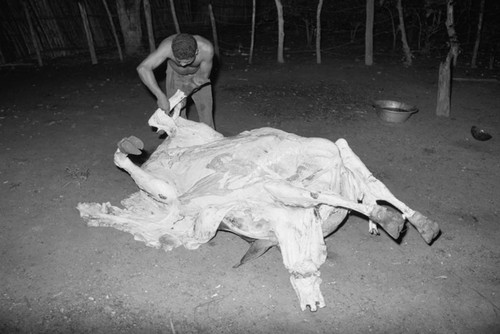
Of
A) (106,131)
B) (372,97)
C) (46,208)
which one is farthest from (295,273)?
(372,97)

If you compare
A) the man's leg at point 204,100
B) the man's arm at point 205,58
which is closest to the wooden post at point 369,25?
the man's leg at point 204,100

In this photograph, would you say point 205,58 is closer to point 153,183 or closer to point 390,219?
point 153,183

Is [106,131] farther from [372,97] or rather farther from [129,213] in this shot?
[372,97]

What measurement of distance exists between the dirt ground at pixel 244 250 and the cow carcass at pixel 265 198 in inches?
9.5

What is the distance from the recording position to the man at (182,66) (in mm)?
3561

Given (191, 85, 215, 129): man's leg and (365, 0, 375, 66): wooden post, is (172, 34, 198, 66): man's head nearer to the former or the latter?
(191, 85, 215, 129): man's leg

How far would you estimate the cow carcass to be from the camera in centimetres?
256

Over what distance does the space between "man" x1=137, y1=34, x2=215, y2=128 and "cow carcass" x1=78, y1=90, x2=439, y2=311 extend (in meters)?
0.94

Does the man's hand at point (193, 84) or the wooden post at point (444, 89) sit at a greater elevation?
the man's hand at point (193, 84)

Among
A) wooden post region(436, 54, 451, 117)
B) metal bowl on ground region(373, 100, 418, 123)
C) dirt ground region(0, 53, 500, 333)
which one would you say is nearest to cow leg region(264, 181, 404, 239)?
dirt ground region(0, 53, 500, 333)

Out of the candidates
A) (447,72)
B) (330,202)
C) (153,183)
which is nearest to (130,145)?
(153,183)

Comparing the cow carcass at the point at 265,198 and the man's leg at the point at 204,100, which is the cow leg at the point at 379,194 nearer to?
the cow carcass at the point at 265,198

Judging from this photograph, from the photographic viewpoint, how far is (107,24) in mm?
10758

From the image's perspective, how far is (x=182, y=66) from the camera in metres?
3.90
